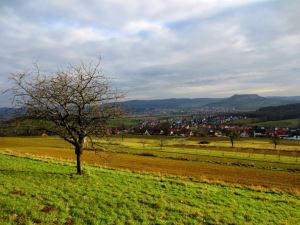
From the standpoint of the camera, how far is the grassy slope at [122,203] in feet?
45.1

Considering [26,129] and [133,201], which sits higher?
[26,129]

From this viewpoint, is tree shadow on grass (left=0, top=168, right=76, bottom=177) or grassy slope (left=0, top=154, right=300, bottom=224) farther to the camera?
tree shadow on grass (left=0, top=168, right=76, bottom=177)

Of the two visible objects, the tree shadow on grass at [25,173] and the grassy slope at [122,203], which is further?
the tree shadow on grass at [25,173]

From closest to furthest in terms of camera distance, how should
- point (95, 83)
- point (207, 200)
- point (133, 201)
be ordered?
point (133, 201) < point (207, 200) < point (95, 83)

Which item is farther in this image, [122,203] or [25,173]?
[25,173]

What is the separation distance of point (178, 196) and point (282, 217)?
5.31 meters

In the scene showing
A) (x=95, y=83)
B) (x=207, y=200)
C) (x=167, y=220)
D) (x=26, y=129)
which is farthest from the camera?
(x=26, y=129)

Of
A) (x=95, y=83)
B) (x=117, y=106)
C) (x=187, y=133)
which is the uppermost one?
(x=95, y=83)

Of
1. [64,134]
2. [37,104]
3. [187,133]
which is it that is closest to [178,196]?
[64,134]

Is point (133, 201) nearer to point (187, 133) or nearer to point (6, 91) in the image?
point (6, 91)

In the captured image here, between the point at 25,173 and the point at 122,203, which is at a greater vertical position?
the point at 25,173

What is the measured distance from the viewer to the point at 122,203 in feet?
53.8

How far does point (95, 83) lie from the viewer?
76.3 ft

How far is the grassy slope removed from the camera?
1374cm
